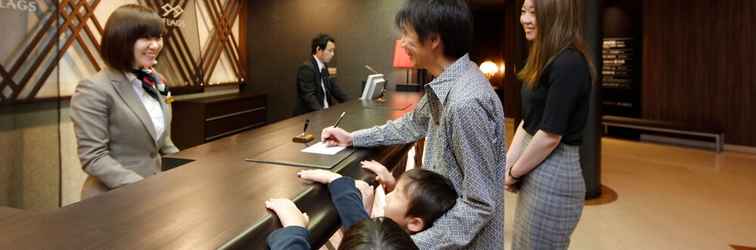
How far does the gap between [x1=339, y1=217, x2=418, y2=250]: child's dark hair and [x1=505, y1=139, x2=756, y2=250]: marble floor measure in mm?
2505

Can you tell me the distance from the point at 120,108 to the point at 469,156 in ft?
4.23

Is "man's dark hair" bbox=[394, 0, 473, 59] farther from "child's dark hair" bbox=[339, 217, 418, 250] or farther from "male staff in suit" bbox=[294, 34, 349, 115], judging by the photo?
"male staff in suit" bbox=[294, 34, 349, 115]

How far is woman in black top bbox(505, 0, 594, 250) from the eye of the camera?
1.55m

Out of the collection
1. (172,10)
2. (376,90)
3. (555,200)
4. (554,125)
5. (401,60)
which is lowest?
(555,200)

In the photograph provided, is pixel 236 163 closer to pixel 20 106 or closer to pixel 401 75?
pixel 20 106

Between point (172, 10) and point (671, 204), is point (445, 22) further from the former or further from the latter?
point (172, 10)

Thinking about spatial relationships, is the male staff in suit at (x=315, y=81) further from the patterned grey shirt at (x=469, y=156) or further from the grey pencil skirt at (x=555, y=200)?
the patterned grey shirt at (x=469, y=156)

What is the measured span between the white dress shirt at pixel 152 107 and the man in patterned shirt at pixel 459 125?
3.78 feet

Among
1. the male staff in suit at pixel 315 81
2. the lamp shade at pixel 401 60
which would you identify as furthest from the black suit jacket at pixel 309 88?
the lamp shade at pixel 401 60

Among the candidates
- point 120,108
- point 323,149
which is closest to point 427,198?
point 323,149

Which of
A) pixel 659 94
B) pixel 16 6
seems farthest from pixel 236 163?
pixel 659 94

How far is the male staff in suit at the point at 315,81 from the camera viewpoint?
4.69m

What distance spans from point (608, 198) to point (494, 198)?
3.57 meters

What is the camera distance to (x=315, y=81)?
474 cm
